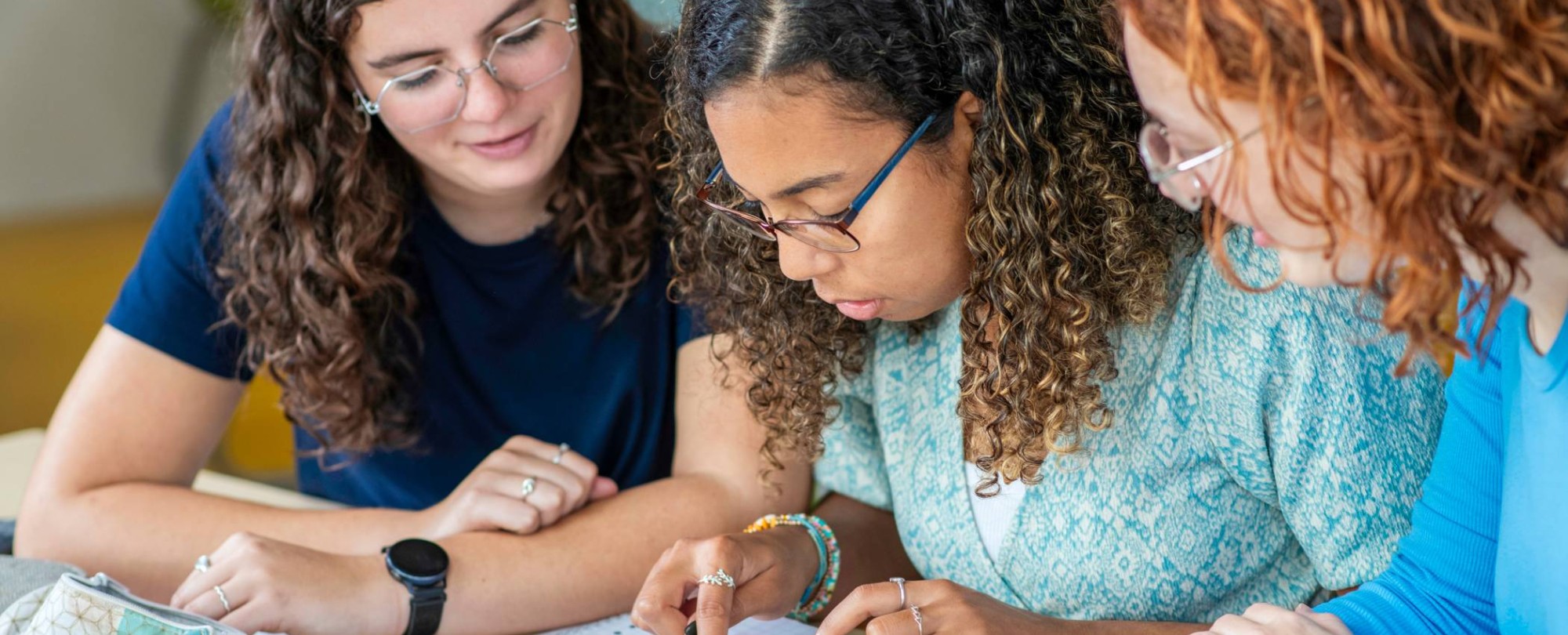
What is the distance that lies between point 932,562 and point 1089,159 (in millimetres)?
535

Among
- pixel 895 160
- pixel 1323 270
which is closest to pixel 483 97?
pixel 895 160

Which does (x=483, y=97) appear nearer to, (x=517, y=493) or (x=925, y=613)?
(x=517, y=493)

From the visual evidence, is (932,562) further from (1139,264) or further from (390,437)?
(390,437)

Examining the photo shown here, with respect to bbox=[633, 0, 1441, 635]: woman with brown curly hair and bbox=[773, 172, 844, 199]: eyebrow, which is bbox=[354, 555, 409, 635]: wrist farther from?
bbox=[773, 172, 844, 199]: eyebrow

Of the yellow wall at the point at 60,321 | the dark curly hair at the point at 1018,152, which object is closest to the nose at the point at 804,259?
the dark curly hair at the point at 1018,152

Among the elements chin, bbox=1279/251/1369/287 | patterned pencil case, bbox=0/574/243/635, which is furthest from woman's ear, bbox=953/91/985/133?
patterned pencil case, bbox=0/574/243/635

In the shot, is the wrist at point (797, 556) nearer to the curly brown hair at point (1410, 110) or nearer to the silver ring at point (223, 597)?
the silver ring at point (223, 597)

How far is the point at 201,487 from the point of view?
204 cm

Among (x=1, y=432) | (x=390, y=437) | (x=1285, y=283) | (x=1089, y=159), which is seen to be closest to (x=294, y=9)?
(x=390, y=437)

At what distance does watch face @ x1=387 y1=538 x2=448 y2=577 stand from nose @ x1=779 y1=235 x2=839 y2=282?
0.55m

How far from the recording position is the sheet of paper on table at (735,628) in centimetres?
150

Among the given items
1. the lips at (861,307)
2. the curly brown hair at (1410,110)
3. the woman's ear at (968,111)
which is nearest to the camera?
the curly brown hair at (1410,110)

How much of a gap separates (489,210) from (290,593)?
0.58 metres

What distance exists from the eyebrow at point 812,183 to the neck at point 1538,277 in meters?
0.52
